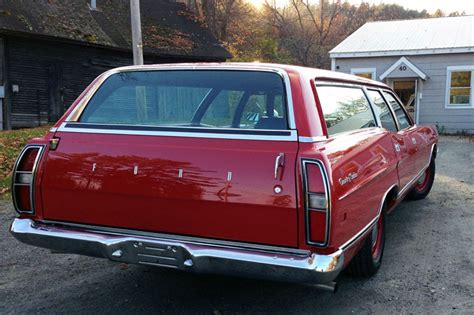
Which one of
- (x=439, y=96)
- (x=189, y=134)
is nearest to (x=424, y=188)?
(x=189, y=134)

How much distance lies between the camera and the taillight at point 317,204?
2799mm

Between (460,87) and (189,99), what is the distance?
16.2 m

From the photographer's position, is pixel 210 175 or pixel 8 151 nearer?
pixel 210 175

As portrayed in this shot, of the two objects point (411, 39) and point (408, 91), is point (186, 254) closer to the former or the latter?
point (408, 91)

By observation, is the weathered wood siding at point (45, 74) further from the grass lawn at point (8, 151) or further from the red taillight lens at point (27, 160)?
the red taillight lens at point (27, 160)

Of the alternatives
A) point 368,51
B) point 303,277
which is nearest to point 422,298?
point 303,277

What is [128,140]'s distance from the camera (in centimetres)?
329

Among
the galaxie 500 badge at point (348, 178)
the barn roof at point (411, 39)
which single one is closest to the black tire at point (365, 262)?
the galaxie 500 badge at point (348, 178)

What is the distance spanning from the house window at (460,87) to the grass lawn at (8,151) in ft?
45.7

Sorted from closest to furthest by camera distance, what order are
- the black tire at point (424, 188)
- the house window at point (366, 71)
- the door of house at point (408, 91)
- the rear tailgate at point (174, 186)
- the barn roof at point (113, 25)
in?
the rear tailgate at point (174, 186), the black tire at point (424, 188), the barn roof at point (113, 25), the door of house at point (408, 91), the house window at point (366, 71)

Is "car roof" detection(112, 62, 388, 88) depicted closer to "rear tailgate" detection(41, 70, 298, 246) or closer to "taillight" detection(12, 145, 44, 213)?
"rear tailgate" detection(41, 70, 298, 246)

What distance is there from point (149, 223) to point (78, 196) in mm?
554

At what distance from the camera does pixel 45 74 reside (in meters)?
15.6

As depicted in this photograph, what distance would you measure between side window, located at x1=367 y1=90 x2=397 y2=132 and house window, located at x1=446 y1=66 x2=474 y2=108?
13.7m
